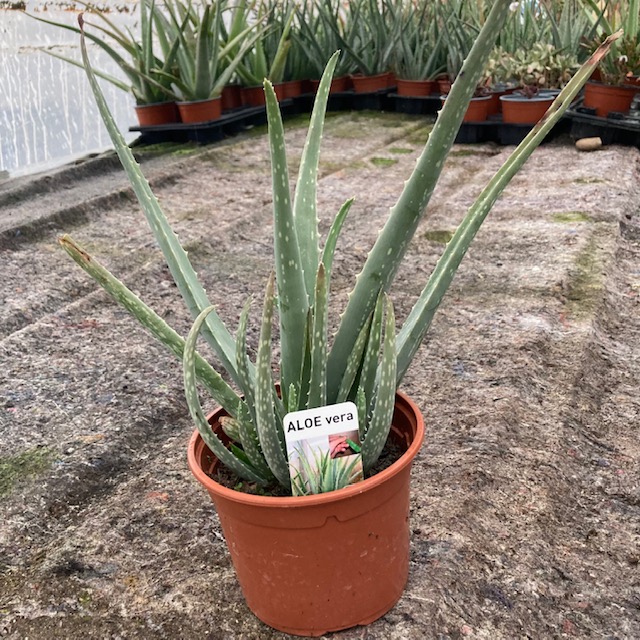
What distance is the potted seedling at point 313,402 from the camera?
0.77 m

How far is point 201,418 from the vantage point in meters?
0.78

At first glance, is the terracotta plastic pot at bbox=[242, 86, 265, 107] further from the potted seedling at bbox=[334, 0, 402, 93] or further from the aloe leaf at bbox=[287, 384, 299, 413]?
the aloe leaf at bbox=[287, 384, 299, 413]

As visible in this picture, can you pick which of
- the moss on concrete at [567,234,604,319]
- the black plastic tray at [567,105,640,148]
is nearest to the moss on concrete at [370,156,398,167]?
the black plastic tray at [567,105,640,148]

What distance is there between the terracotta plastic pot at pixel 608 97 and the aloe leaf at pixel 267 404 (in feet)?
9.93

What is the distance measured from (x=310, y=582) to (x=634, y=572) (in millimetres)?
513

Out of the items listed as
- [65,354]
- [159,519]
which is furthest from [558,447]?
[65,354]

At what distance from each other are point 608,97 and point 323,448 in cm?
307

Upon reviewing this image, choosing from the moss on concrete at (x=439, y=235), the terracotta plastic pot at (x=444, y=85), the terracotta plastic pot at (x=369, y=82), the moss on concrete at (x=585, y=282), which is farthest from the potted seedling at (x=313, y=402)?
the terracotta plastic pot at (x=369, y=82)

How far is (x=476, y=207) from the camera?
2.71ft

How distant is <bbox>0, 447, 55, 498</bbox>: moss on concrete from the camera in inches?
49.2

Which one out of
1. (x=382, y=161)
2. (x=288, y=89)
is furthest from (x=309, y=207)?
(x=288, y=89)

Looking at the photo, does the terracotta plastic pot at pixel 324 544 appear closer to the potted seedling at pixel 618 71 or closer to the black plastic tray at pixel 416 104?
the potted seedling at pixel 618 71

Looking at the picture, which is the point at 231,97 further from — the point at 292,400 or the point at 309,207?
the point at 292,400

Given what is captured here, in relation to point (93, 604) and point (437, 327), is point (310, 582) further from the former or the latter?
point (437, 327)
